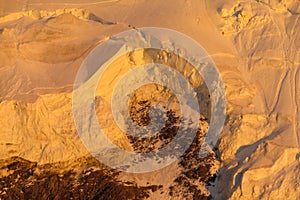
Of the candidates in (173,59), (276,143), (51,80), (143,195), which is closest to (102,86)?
(51,80)

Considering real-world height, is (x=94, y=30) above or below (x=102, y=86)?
above

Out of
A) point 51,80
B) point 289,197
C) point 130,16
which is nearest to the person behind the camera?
point 289,197

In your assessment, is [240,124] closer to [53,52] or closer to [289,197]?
[289,197]

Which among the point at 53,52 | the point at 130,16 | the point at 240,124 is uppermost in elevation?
the point at 130,16

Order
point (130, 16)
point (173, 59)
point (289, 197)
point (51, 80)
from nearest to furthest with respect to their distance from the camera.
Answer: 1. point (289, 197)
2. point (51, 80)
3. point (173, 59)
4. point (130, 16)

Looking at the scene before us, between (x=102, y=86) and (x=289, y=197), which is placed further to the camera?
(x=102, y=86)

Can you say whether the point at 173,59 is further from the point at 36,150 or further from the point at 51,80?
the point at 36,150

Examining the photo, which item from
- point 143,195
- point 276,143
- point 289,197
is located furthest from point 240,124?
point 143,195
